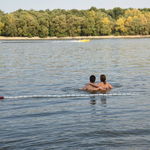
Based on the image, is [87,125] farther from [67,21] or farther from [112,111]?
[67,21]

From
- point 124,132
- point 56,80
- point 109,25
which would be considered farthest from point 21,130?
point 109,25

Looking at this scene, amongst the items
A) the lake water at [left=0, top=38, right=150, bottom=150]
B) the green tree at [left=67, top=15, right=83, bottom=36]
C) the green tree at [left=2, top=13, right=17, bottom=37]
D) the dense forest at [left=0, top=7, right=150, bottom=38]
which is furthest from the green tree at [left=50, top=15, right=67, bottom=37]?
the lake water at [left=0, top=38, right=150, bottom=150]

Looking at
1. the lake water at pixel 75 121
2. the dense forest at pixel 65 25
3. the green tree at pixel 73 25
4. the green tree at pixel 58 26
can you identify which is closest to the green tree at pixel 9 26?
the dense forest at pixel 65 25

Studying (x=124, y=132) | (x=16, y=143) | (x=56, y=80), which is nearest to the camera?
(x=16, y=143)

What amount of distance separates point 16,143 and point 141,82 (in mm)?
13688

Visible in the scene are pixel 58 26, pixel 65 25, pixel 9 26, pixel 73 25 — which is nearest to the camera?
pixel 9 26

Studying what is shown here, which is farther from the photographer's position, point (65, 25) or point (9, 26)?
point (65, 25)

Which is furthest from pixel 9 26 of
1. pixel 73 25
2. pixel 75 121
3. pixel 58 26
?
pixel 75 121

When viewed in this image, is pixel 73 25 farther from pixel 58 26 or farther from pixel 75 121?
pixel 75 121

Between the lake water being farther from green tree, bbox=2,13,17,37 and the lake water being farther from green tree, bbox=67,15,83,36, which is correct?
green tree, bbox=67,15,83,36

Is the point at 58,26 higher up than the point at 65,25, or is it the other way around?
the point at 65,25

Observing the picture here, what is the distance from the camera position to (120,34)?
192625mm

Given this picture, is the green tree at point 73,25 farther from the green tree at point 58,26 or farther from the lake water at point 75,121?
the lake water at point 75,121

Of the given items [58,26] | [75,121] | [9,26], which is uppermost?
[9,26]
